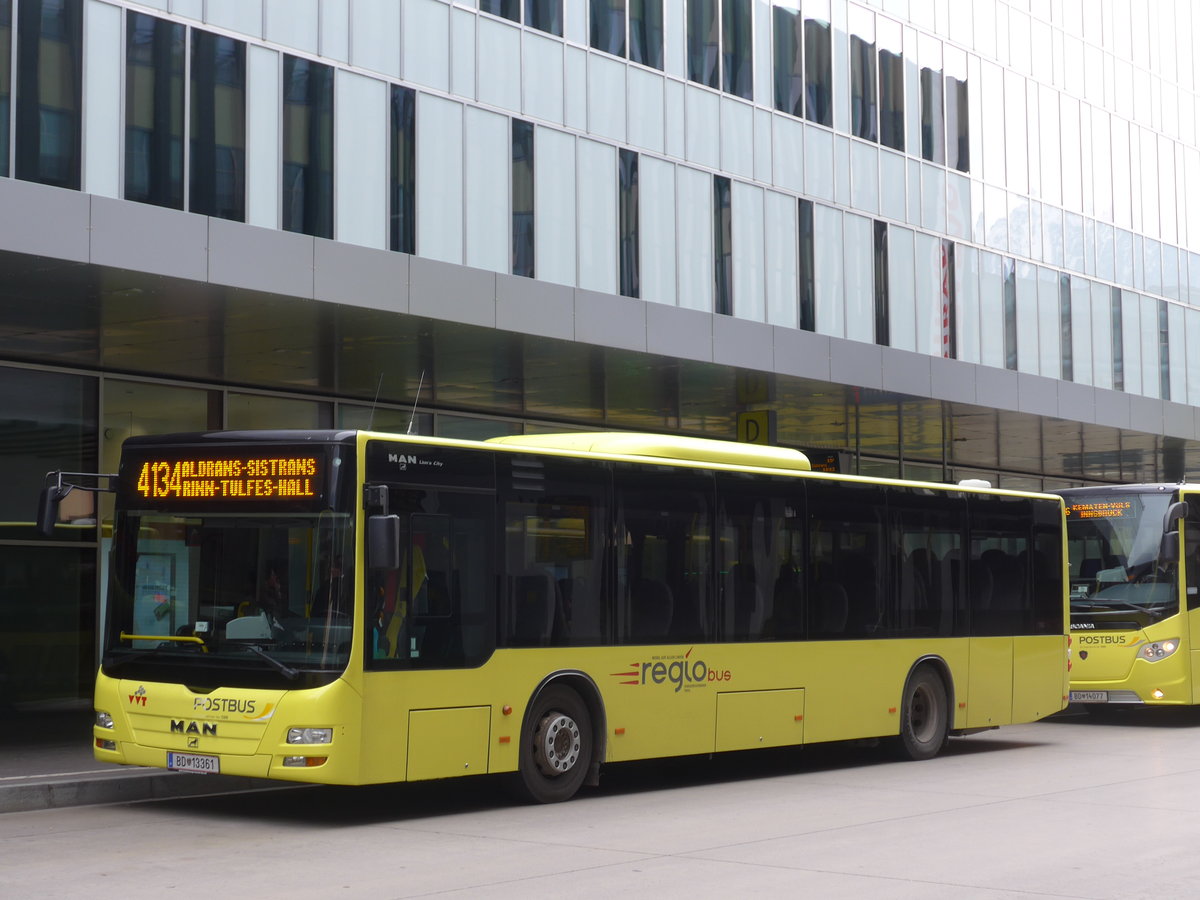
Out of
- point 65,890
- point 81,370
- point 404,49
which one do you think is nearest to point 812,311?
point 404,49

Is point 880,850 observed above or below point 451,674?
below

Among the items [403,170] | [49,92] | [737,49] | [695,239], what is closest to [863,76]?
[737,49]

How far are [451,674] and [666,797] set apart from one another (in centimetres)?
262

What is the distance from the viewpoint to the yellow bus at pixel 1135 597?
2023 cm

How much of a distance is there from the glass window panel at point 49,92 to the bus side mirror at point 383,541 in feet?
21.2

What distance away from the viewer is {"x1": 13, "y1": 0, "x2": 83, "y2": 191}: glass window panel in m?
14.9

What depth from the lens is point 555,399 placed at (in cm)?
2305

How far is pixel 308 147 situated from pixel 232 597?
7716mm

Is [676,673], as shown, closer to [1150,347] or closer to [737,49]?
[737,49]

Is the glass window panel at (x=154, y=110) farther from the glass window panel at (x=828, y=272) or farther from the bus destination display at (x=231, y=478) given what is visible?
the glass window panel at (x=828, y=272)

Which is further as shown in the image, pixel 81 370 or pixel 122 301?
pixel 81 370

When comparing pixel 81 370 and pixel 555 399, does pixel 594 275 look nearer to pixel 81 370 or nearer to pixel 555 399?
pixel 555 399

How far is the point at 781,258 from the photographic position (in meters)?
24.2

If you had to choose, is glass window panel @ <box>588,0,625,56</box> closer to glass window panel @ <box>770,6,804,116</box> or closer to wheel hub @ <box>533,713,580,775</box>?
glass window panel @ <box>770,6,804,116</box>
